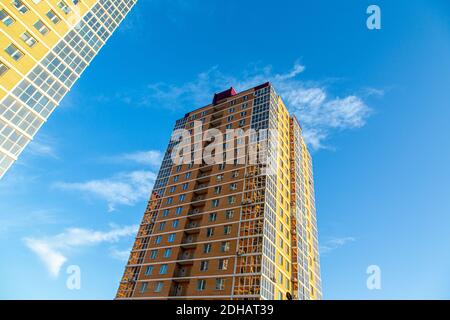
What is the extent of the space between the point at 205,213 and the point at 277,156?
15.3 meters

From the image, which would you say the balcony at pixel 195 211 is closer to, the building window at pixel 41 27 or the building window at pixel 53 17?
the building window at pixel 41 27

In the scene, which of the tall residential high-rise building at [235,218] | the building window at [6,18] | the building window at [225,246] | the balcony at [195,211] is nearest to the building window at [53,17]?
the building window at [6,18]

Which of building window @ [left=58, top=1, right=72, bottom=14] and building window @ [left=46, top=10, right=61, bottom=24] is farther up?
building window @ [left=58, top=1, right=72, bottom=14]

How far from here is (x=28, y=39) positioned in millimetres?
35094

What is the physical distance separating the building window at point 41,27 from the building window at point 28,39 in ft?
5.36

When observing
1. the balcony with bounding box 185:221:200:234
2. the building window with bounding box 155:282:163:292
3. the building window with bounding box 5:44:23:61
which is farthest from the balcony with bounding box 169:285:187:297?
the building window with bounding box 5:44:23:61

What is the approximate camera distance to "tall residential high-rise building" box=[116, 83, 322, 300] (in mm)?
34500

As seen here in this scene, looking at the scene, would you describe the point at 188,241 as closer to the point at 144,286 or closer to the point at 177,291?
the point at 177,291

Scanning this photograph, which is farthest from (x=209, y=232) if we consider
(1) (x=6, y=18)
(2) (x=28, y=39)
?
(1) (x=6, y=18)

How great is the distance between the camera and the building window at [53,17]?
3762 centimetres

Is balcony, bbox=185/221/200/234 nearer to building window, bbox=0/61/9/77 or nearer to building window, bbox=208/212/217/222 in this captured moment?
building window, bbox=208/212/217/222

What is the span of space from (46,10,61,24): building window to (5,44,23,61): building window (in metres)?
7.31
